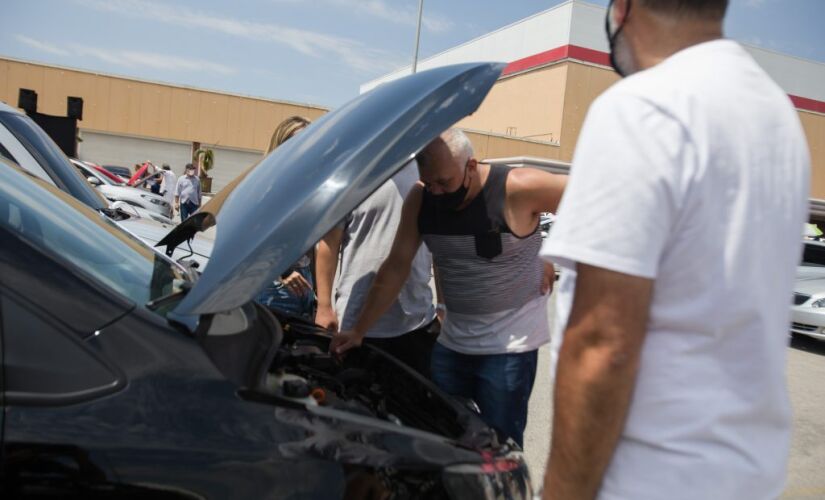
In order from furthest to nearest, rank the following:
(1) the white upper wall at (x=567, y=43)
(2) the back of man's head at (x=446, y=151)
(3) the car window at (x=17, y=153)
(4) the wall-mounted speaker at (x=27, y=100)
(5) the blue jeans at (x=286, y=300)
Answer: (1) the white upper wall at (x=567, y=43) → (4) the wall-mounted speaker at (x=27, y=100) → (3) the car window at (x=17, y=153) → (5) the blue jeans at (x=286, y=300) → (2) the back of man's head at (x=446, y=151)

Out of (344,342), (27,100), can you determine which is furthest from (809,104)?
(344,342)

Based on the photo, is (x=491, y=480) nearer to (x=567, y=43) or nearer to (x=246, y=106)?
(x=246, y=106)

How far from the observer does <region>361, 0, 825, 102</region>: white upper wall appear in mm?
35000

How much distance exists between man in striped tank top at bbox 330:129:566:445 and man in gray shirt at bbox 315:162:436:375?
0.35 metres

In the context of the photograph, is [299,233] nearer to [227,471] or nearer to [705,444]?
[227,471]

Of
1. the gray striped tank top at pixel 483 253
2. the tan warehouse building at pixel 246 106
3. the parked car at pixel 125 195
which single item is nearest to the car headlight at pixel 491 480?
the gray striped tank top at pixel 483 253

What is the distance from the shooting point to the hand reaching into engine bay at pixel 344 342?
2.57 meters

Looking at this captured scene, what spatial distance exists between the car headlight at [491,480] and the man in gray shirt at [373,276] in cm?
130

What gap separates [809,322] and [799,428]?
359 cm

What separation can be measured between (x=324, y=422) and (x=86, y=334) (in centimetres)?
59

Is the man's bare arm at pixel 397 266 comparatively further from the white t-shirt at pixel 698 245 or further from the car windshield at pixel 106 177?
the car windshield at pixel 106 177

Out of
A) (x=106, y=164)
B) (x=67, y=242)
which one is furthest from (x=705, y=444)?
(x=106, y=164)

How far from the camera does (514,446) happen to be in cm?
215

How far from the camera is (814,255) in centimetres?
995
